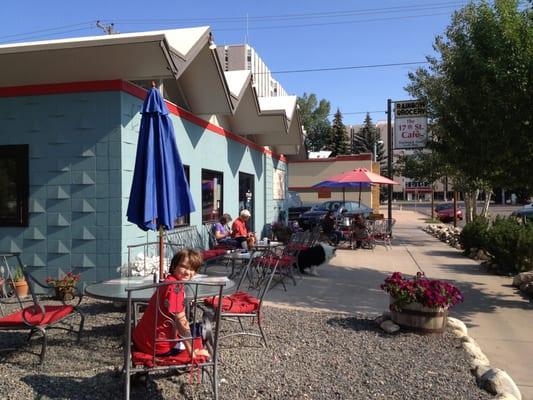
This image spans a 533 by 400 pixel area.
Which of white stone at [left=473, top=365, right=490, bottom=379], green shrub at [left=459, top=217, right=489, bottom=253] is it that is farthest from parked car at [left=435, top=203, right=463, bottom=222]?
white stone at [left=473, top=365, right=490, bottom=379]

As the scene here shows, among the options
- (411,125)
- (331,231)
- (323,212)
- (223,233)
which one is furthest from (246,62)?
(223,233)

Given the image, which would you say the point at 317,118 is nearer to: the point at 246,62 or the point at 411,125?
the point at 246,62

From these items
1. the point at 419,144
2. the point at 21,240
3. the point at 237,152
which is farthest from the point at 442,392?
the point at 419,144

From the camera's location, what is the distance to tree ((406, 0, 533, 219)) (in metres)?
6.92

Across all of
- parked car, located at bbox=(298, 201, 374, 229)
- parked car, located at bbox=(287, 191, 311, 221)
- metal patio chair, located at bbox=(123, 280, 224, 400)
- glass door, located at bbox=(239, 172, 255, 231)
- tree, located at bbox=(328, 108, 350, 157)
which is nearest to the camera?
metal patio chair, located at bbox=(123, 280, 224, 400)

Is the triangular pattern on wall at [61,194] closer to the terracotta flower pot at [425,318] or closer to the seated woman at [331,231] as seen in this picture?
the terracotta flower pot at [425,318]

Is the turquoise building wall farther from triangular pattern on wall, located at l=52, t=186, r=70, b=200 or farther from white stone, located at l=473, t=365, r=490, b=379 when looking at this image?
white stone, located at l=473, t=365, r=490, b=379

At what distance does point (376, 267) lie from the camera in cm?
1101

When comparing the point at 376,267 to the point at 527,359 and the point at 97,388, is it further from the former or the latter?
the point at 97,388

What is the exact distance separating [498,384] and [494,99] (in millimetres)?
4479

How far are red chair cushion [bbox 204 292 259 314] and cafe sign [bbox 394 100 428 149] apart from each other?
11951mm

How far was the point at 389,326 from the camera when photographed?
5594 mm

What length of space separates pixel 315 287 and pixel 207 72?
14.5 ft

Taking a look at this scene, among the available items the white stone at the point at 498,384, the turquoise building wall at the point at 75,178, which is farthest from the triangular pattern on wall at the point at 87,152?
the white stone at the point at 498,384
